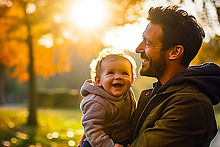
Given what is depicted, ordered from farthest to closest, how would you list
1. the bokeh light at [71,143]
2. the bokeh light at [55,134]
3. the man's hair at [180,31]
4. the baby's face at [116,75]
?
1. the bokeh light at [55,134]
2. the bokeh light at [71,143]
3. the baby's face at [116,75]
4. the man's hair at [180,31]

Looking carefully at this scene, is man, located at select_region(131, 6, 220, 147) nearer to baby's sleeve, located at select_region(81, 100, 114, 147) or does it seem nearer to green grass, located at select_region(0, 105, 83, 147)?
baby's sleeve, located at select_region(81, 100, 114, 147)

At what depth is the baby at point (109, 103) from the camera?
81.4 inches

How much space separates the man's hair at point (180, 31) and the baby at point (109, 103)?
1.45ft

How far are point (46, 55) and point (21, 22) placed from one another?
223cm

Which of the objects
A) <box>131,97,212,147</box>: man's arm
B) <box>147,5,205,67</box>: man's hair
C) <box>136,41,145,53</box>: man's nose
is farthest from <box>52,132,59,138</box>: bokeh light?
<box>131,97,212,147</box>: man's arm

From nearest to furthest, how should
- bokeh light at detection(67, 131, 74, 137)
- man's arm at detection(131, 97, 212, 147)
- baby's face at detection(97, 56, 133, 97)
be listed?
man's arm at detection(131, 97, 212, 147), baby's face at detection(97, 56, 133, 97), bokeh light at detection(67, 131, 74, 137)

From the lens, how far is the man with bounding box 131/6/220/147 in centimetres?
164

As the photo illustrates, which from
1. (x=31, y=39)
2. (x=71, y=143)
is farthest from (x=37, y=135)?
(x=31, y=39)

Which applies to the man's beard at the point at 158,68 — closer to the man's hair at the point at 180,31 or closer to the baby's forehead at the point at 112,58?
the man's hair at the point at 180,31

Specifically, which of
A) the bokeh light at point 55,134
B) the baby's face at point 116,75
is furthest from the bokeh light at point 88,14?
the baby's face at point 116,75

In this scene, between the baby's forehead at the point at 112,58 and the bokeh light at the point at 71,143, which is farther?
the bokeh light at the point at 71,143

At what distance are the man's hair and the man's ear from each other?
20 millimetres

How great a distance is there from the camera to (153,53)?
201 centimetres

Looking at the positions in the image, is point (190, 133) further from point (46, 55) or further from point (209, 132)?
point (46, 55)
